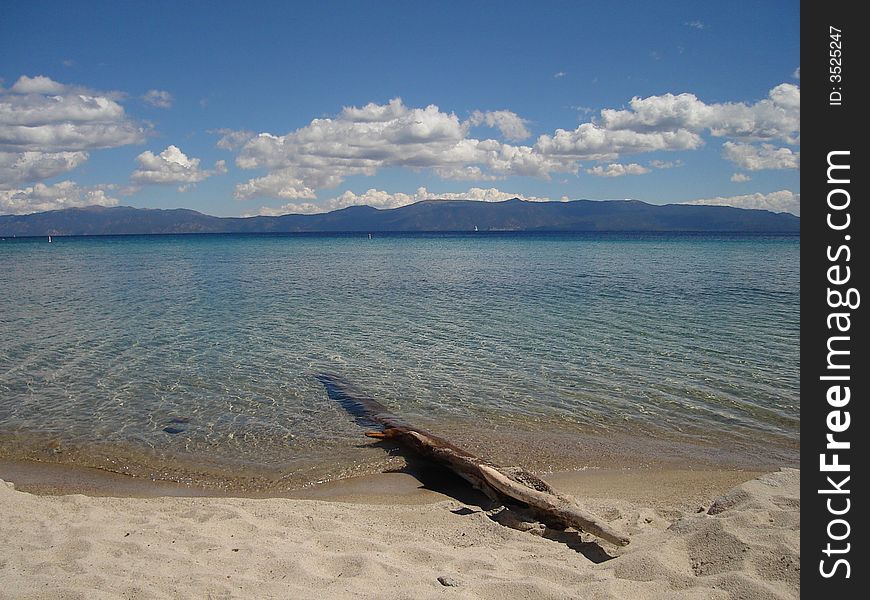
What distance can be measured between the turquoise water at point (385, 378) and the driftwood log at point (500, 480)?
56 cm

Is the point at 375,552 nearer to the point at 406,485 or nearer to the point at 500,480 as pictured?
the point at 500,480

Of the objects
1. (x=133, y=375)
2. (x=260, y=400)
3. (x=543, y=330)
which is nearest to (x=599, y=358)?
(x=543, y=330)

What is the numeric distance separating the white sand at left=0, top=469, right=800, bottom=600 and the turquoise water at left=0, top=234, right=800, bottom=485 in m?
2.26

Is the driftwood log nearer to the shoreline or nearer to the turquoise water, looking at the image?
the shoreline

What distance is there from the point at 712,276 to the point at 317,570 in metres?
45.0

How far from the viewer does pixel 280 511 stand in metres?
7.82

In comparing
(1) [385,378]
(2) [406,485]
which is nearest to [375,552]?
(2) [406,485]

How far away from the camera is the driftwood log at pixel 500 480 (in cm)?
695

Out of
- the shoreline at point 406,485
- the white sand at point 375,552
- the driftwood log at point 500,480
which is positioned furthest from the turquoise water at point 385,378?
the white sand at point 375,552

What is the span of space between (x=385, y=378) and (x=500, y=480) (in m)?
7.57

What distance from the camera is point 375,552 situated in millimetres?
6398

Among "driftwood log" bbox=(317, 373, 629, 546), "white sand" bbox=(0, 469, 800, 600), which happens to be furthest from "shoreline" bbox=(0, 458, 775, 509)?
"white sand" bbox=(0, 469, 800, 600)
